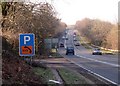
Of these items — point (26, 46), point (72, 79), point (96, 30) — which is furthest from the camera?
point (96, 30)

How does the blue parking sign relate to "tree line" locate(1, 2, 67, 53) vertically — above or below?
below

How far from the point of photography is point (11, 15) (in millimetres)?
26797

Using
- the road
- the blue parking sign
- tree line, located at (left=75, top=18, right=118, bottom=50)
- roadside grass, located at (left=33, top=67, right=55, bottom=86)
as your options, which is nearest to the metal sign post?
the blue parking sign

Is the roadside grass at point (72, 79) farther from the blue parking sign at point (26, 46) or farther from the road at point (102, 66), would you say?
the blue parking sign at point (26, 46)

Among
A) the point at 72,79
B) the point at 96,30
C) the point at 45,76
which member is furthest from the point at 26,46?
the point at 96,30

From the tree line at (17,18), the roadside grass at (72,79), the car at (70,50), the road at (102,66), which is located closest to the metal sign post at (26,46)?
the roadside grass at (72,79)

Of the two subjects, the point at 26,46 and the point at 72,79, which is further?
the point at 72,79

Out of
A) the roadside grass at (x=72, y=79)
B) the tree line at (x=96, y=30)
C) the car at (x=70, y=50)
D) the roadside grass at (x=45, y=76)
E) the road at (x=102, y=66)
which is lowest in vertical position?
the road at (x=102, y=66)

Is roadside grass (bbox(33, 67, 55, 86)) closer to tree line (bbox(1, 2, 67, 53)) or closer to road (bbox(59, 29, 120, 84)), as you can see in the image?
road (bbox(59, 29, 120, 84))

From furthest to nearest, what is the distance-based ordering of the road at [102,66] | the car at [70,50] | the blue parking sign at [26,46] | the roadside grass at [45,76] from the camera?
the car at [70,50] → the road at [102,66] → the roadside grass at [45,76] → the blue parking sign at [26,46]

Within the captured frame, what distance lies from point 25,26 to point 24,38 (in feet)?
43.0

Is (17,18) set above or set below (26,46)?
above

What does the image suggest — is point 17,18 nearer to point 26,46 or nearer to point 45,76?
point 45,76

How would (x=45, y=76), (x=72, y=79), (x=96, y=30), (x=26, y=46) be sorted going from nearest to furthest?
(x=26, y=46) → (x=45, y=76) → (x=72, y=79) → (x=96, y=30)
